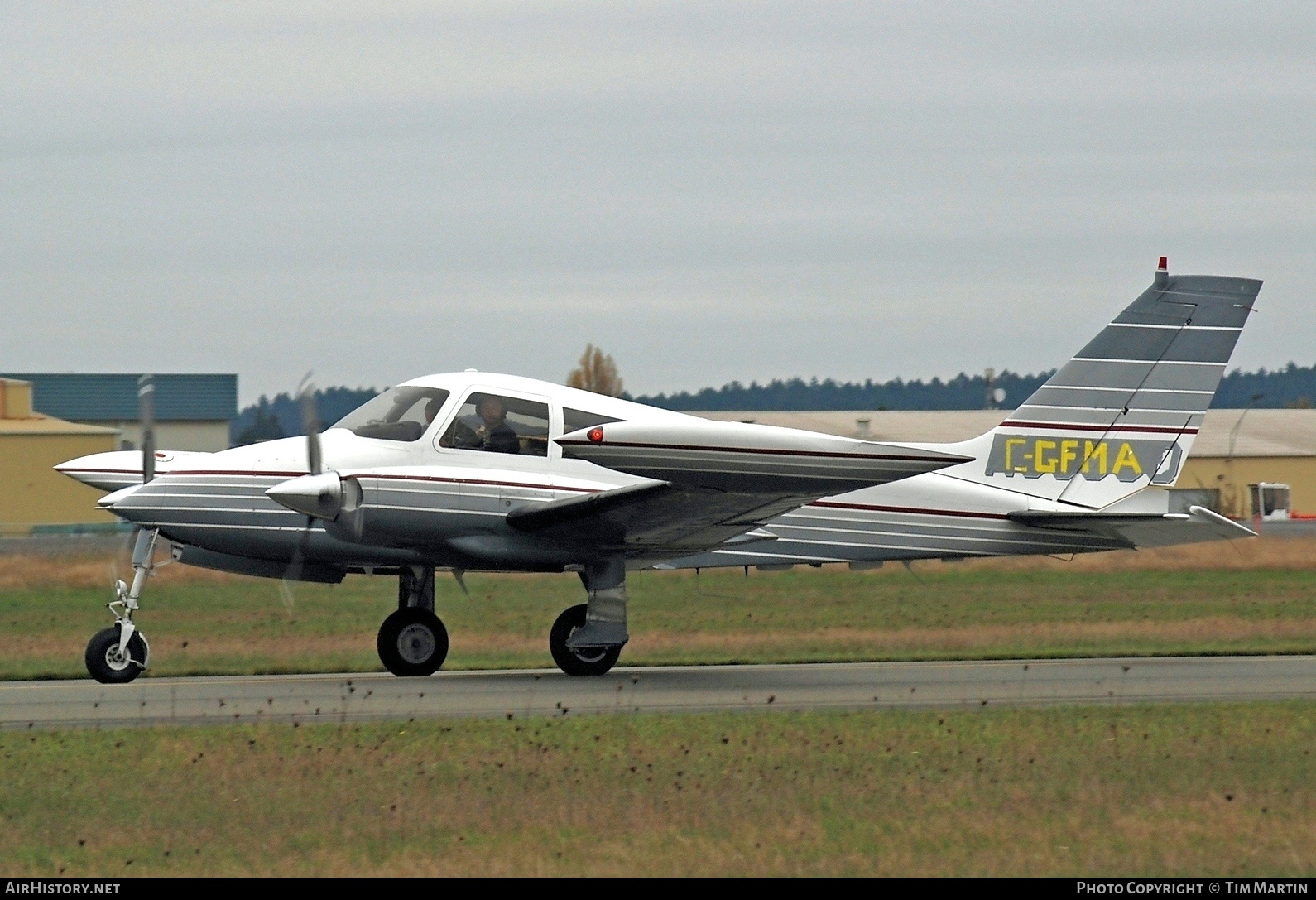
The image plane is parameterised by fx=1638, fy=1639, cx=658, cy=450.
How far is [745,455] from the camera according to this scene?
1358cm

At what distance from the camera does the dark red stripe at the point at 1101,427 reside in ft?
59.4

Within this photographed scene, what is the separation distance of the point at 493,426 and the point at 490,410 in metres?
0.16

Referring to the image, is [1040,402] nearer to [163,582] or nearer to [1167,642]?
[1167,642]

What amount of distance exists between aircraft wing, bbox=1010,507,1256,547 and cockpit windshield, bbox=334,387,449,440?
6406 mm

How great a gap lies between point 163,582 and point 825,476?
21359mm

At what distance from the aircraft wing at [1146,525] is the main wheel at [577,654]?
472 cm

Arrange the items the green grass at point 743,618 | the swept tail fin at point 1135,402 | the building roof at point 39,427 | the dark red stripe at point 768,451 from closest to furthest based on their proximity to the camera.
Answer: the dark red stripe at point 768,451
the swept tail fin at point 1135,402
the green grass at point 743,618
the building roof at point 39,427

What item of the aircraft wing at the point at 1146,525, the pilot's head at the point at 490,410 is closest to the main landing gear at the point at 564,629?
the pilot's head at the point at 490,410

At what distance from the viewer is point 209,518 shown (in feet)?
50.7

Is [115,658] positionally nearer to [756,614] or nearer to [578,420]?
[578,420]

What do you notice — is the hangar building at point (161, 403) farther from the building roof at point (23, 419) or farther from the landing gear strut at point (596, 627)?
the landing gear strut at point (596, 627)

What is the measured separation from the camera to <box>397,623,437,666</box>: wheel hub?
53.6 ft

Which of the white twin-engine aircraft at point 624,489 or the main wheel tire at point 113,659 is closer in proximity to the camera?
the white twin-engine aircraft at point 624,489
